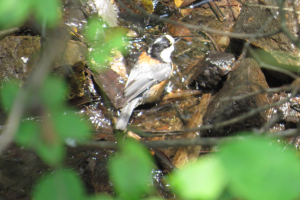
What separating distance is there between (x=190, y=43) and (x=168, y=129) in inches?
106

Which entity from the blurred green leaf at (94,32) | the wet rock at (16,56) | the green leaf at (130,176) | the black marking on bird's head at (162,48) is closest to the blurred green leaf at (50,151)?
the green leaf at (130,176)

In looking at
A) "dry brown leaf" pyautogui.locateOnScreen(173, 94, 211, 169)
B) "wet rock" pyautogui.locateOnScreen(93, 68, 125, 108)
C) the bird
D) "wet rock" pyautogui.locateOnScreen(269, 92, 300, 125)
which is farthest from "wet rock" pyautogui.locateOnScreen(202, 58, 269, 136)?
"wet rock" pyautogui.locateOnScreen(93, 68, 125, 108)

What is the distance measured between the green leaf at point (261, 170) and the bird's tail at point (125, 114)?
3571 mm

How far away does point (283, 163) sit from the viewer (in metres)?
0.70

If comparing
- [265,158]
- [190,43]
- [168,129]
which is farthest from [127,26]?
[265,158]

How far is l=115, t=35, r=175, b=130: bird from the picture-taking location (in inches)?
197

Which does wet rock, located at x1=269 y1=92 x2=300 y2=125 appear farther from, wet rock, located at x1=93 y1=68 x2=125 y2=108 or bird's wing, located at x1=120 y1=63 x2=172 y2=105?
wet rock, located at x1=93 y1=68 x2=125 y2=108

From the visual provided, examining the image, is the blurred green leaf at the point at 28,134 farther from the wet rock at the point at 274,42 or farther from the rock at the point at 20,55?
the wet rock at the point at 274,42

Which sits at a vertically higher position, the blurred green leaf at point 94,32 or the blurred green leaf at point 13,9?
the blurred green leaf at point 13,9

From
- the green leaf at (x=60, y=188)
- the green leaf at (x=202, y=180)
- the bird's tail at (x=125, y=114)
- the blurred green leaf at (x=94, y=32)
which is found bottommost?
the bird's tail at (x=125, y=114)

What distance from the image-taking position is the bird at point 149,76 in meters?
5.00

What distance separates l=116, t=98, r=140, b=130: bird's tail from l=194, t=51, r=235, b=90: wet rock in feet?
4.51

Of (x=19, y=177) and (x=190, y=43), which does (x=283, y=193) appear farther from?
(x=190, y=43)

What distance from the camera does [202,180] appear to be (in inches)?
29.8
